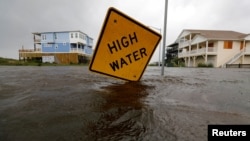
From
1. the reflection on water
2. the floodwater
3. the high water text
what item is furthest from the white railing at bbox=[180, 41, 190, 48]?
the reflection on water

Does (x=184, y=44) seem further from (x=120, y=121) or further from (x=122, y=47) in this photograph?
(x=120, y=121)

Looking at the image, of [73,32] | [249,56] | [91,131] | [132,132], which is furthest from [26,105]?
[73,32]

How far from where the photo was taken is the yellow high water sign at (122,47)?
276 centimetres

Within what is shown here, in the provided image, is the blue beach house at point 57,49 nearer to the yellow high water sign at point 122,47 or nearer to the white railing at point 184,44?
the white railing at point 184,44

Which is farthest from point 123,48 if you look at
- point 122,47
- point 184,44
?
point 184,44

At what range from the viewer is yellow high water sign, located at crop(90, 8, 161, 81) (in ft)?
9.07

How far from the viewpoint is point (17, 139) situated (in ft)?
4.24

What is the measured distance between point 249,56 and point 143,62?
26.9 metres

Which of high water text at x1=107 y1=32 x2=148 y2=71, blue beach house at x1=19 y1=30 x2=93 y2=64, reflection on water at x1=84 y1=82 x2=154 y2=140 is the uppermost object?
blue beach house at x1=19 y1=30 x2=93 y2=64

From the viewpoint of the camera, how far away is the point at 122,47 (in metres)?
2.96

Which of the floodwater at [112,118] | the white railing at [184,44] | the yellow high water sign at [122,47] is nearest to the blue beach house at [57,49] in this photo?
the white railing at [184,44]

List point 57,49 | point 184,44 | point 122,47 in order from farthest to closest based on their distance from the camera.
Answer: point 57,49, point 184,44, point 122,47

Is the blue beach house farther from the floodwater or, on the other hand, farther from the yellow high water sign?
the floodwater

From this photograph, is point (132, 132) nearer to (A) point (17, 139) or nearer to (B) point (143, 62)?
(A) point (17, 139)
